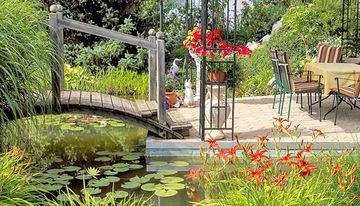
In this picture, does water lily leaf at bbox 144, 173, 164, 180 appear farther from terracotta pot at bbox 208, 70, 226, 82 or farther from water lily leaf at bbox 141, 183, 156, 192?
terracotta pot at bbox 208, 70, 226, 82

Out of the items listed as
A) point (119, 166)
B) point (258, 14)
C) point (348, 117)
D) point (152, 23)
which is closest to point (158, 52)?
point (119, 166)

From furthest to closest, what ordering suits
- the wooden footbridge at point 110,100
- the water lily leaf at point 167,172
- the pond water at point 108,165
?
the wooden footbridge at point 110,100
the water lily leaf at point 167,172
the pond water at point 108,165

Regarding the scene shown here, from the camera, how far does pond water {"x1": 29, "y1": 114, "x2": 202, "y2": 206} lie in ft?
16.0

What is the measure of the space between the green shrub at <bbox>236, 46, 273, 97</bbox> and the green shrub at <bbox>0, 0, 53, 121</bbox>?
4880mm

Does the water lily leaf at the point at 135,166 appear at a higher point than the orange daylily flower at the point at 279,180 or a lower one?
lower

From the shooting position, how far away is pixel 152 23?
1166cm

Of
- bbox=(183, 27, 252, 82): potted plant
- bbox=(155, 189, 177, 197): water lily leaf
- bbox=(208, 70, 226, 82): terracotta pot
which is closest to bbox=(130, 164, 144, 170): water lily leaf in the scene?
bbox=(155, 189, 177, 197): water lily leaf

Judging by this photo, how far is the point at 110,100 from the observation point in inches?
253

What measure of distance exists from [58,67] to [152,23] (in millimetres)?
6174

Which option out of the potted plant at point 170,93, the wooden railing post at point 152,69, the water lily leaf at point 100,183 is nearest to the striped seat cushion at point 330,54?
the potted plant at point 170,93

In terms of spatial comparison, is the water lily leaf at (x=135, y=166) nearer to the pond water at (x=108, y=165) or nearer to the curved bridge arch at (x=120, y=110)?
the pond water at (x=108, y=165)

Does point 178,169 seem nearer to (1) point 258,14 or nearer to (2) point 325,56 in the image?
(2) point 325,56

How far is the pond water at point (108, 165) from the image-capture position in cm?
487

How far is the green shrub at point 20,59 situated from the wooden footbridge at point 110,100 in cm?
63
